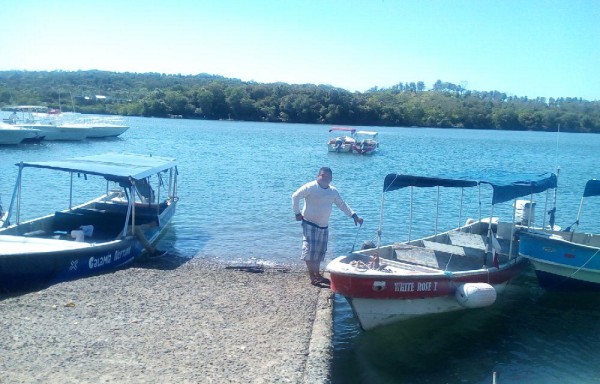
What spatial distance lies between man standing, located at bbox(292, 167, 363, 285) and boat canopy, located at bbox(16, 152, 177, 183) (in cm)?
424

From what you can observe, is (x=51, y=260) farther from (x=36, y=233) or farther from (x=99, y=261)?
(x=36, y=233)

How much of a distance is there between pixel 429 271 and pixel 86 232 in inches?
299

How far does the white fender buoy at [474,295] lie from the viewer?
34.9 feet

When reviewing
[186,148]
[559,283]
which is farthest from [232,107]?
[559,283]

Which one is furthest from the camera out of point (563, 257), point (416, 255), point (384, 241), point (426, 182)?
point (384, 241)

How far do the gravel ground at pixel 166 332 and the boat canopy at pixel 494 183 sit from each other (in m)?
2.75

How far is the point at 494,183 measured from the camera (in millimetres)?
11961

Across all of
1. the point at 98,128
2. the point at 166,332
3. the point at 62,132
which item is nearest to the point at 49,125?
the point at 62,132

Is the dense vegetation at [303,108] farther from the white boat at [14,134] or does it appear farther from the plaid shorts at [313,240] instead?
the plaid shorts at [313,240]

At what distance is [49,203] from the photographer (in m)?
22.6

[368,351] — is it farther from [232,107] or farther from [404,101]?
[404,101]

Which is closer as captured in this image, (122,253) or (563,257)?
(122,253)

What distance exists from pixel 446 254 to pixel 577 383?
12.4ft

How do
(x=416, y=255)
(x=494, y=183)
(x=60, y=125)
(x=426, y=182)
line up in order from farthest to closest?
(x=60, y=125) → (x=416, y=255) → (x=426, y=182) → (x=494, y=183)
